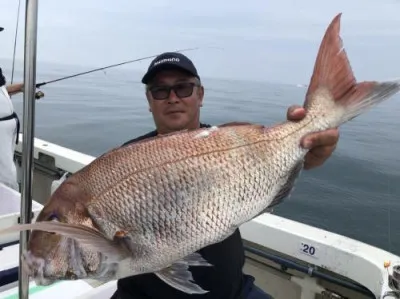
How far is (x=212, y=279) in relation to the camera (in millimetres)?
1960

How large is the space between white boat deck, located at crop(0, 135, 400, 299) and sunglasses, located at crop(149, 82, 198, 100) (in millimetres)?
1153

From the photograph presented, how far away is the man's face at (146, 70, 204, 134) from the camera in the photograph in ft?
7.09

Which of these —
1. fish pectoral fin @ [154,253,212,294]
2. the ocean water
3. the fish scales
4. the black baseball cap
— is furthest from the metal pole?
the ocean water

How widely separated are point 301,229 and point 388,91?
1846 mm

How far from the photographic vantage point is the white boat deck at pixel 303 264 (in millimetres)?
2467

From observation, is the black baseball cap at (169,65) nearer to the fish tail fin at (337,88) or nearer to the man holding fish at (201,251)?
the man holding fish at (201,251)

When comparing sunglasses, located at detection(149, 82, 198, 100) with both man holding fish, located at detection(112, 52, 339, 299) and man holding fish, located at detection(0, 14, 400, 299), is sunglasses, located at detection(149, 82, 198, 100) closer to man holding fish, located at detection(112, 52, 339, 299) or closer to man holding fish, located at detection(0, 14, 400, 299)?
man holding fish, located at detection(112, 52, 339, 299)

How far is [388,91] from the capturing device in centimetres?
132

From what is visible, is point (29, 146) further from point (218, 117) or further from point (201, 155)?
point (218, 117)

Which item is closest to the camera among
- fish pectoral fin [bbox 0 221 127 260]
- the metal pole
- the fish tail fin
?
fish pectoral fin [bbox 0 221 127 260]

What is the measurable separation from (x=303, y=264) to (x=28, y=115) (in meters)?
2.13

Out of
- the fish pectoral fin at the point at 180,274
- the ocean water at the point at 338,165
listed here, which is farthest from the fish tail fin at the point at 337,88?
the ocean water at the point at 338,165

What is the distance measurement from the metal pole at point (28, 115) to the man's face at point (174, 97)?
69 cm

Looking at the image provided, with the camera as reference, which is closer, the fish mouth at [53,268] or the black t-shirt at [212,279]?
the fish mouth at [53,268]
